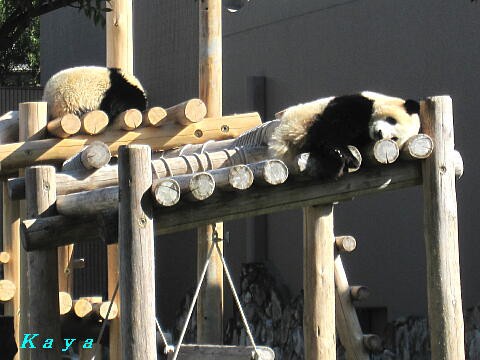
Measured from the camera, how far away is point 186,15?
10961mm

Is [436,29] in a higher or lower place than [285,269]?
higher

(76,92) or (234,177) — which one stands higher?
(76,92)

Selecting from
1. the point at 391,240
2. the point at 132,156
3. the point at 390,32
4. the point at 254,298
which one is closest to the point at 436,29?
the point at 390,32

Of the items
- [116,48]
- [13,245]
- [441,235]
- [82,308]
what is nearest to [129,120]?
[116,48]

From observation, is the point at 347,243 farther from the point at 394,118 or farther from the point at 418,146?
the point at 418,146

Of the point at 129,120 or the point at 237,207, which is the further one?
the point at 129,120

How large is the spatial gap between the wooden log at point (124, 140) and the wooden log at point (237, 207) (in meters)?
1.21

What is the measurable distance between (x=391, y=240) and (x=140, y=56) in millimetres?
4783

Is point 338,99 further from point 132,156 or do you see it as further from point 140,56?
point 140,56

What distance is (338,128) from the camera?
15.1 ft

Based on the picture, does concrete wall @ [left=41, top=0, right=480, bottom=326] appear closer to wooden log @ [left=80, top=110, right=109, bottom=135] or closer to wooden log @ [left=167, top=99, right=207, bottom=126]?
wooden log @ [left=167, top=99, right=207, bottom=126]

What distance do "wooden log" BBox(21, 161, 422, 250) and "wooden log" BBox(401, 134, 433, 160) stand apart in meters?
0.13

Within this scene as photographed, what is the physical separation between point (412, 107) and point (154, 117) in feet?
5.52

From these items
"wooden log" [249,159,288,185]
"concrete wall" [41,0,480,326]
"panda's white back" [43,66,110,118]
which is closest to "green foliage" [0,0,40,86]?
"concrete wall" [41,0,480,326]
